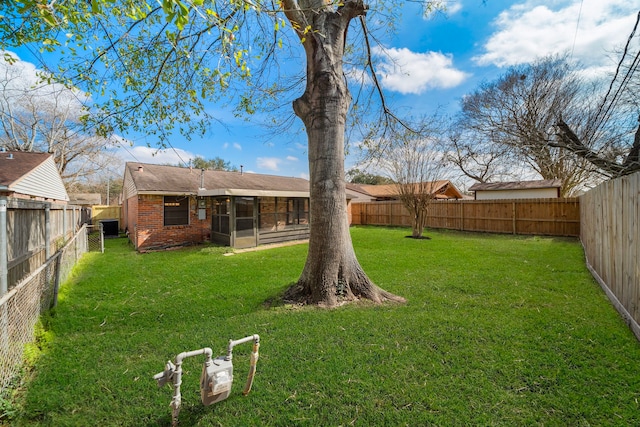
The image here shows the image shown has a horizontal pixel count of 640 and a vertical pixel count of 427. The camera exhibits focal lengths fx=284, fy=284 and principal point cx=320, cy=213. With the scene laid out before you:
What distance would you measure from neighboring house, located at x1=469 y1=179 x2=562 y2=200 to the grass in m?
13.8

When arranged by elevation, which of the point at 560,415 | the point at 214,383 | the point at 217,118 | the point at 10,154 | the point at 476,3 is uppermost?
the point at 476,3

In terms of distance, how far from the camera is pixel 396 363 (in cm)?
273

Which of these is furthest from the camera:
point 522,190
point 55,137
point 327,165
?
point 55,137

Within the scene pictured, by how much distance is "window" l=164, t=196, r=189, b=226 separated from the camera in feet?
37.1

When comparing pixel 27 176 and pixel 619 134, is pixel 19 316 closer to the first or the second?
pixel 27 176

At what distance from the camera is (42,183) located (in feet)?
40.1

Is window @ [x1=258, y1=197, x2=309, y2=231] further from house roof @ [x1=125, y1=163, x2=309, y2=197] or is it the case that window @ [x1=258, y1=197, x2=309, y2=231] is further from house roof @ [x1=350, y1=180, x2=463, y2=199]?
house roof @ [x1=350, y1=180, x2=463, y2=199]

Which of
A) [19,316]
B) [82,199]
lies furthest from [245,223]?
[82,199]

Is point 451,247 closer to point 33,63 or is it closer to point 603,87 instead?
point 603,87

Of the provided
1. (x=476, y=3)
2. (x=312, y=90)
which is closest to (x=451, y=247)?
(x=476, y=3)

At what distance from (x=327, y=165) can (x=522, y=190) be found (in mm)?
17768

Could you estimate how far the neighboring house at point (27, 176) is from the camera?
9.32m

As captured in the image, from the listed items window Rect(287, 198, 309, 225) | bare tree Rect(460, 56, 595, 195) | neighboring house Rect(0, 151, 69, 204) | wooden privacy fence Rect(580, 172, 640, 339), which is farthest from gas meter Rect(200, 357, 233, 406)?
bare tree Rect(460, 56, 595, 195)

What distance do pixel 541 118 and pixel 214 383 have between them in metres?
16.9
